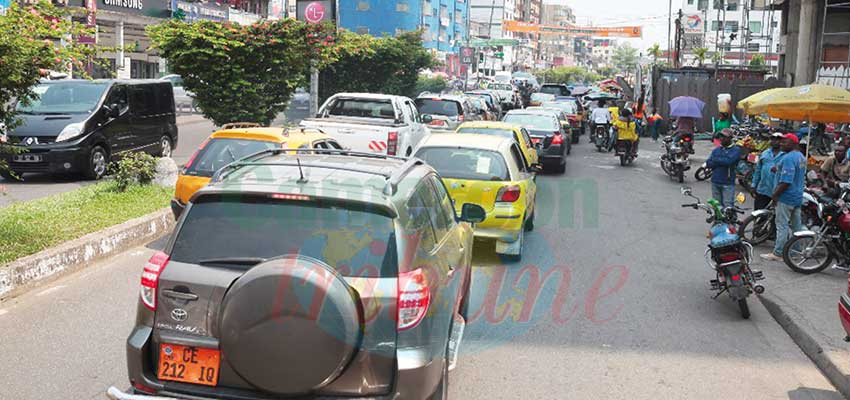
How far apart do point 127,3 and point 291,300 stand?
38311mm

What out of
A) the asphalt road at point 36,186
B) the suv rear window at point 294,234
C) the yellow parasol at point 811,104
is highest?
the yellow parasol at point 811,104

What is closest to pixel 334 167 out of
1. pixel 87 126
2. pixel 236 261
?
pixel 236 261

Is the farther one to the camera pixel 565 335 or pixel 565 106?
pixel 565 106

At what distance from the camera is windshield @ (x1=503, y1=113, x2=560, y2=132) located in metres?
21.7

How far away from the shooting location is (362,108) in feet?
58.6

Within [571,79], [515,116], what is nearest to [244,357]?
[515,116]

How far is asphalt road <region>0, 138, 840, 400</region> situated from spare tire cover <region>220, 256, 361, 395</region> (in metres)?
2.05

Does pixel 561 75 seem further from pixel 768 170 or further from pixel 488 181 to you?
pixel 488 181

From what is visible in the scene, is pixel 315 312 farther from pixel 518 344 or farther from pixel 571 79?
pixel 571 79

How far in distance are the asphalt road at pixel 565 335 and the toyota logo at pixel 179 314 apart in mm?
1729

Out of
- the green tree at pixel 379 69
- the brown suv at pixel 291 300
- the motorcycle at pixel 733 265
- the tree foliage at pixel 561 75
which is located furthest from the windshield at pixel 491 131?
the tree foliage at pixel 561 75

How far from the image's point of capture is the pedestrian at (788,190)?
1055 cm

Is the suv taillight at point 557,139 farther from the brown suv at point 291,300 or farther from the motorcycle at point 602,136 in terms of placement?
the brown suv at point 291,300

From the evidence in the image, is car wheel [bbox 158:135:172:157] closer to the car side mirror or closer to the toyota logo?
the car side mirror
